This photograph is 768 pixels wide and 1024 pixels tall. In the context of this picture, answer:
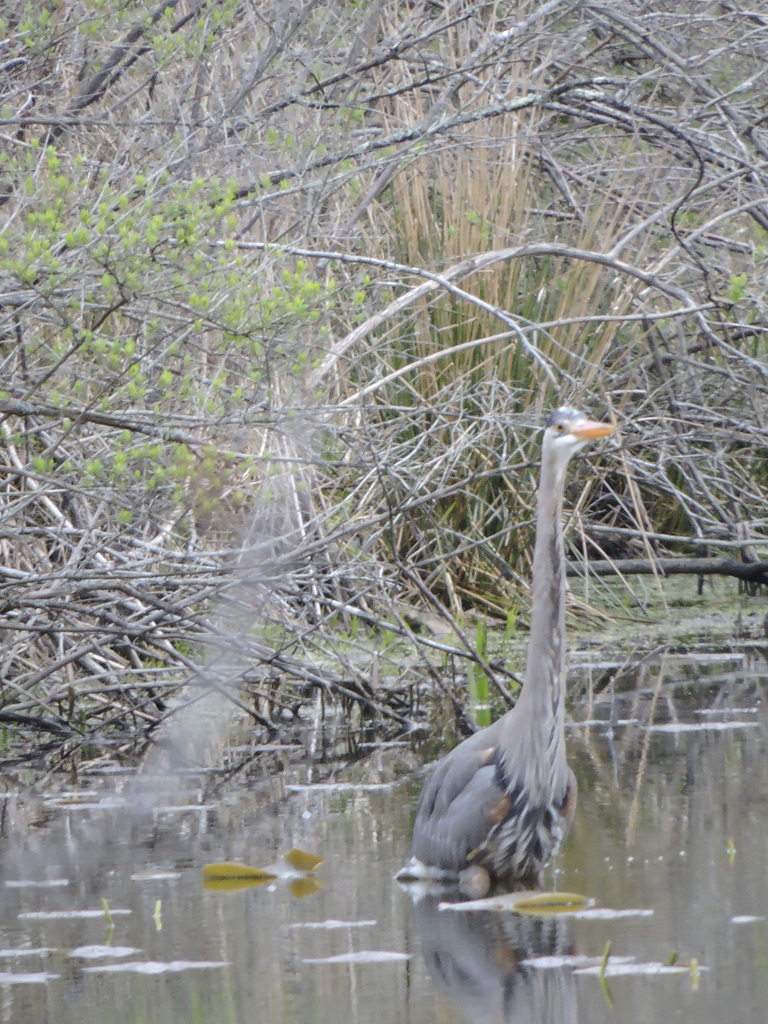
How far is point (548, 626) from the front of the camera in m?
4.10

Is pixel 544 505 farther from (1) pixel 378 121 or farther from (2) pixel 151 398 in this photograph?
(1) pixel 378 121

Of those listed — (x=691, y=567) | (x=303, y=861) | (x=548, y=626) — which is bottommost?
(x=303, y=861)

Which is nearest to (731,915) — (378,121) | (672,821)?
(672,821)

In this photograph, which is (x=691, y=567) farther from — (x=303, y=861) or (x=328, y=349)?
(x=303, y=861)

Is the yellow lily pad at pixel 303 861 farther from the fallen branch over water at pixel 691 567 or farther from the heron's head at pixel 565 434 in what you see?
the fallen branch over water at pixel 691 567

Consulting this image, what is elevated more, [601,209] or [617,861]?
[601,209]

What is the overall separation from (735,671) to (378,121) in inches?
140

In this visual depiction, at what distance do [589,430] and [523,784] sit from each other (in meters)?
0.94

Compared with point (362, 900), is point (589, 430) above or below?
above

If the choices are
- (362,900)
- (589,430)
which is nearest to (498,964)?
(362,900)

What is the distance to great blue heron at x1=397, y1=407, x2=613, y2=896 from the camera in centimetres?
403

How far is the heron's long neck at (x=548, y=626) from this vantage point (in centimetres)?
408

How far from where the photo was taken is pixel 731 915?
3430 millimetres

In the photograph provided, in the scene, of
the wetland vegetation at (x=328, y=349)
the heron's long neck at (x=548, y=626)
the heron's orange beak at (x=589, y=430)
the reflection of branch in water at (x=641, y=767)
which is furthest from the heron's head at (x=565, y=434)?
the reflection of branch in water at (x=641, y=767)
